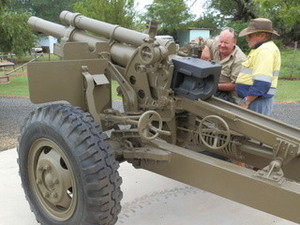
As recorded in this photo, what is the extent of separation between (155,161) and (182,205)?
0.96 m

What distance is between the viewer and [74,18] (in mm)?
4254

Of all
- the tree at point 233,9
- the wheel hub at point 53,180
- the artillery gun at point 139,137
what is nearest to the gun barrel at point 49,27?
the artillery gun at point 139,137

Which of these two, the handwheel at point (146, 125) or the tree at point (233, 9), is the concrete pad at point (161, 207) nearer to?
the handwheel at point (146, 125)

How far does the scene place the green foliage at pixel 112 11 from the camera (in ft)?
47.6

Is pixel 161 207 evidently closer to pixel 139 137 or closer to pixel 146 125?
pixel 139 137

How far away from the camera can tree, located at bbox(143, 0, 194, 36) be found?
3130 centimetres

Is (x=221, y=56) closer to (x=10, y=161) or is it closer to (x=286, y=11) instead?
(x=10, y=161)

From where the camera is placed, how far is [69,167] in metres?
2.79

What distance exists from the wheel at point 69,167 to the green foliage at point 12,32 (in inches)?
328

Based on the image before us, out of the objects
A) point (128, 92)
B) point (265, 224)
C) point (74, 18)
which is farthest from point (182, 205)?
point (74, 18)

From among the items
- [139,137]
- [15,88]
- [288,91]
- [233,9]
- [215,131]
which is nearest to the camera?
[215,131]

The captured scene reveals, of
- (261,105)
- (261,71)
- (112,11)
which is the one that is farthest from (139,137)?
(112,11)

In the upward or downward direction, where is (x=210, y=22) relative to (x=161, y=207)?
upward

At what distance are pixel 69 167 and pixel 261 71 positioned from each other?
1.82 m
